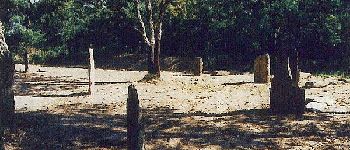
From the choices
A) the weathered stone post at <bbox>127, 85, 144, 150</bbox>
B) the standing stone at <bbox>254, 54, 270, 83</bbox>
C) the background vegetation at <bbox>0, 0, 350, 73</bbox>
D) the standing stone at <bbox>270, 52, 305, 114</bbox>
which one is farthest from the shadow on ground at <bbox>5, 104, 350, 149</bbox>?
the standing stone at <bbox>254, 54, 270, 83</bbox>

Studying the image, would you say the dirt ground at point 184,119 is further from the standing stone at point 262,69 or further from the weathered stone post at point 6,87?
the standing stone at point 262,69

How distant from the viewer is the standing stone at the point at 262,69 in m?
19.4

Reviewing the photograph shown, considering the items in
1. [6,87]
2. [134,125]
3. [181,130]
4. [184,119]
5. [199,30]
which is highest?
[199,30]

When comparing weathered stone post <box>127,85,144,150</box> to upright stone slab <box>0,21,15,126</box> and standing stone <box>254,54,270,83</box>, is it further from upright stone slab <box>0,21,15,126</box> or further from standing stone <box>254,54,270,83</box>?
standing stone <box>254,54,270,83</box>

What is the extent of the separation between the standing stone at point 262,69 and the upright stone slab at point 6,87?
41.0ft

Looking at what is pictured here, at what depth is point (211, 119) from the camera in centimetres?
1150

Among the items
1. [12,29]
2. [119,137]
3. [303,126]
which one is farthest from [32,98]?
[12,29]

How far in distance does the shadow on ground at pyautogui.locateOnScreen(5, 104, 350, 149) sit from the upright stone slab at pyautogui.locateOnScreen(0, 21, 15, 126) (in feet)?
1.22

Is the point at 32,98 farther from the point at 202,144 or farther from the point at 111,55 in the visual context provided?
the point at 111,55

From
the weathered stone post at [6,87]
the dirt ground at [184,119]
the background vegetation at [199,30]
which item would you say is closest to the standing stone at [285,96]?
the dirt ground at [184,119]

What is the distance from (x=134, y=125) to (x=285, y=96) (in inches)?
245

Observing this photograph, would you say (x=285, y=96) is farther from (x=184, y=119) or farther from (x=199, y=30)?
(x=199, y=30)

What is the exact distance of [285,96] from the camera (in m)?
11.9

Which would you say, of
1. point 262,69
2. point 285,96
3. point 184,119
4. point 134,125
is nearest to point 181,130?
point 184,119
